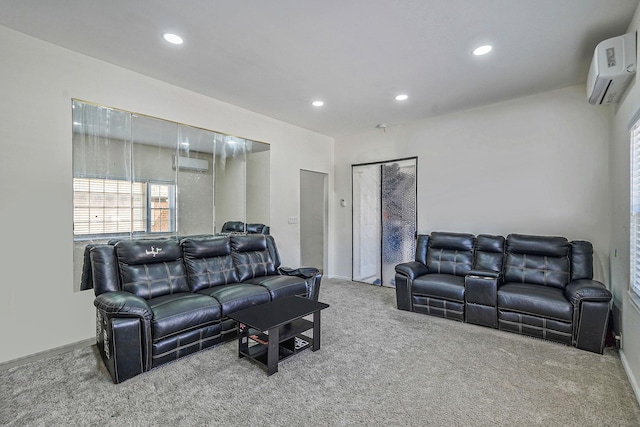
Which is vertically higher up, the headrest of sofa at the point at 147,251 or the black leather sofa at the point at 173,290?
the headrest of sofa at the point at 147,251

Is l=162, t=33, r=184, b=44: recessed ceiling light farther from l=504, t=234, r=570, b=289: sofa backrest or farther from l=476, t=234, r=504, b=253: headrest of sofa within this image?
l=504, t=234, r=570, b=289: sofa backrest

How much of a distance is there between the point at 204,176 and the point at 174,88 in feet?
3.71

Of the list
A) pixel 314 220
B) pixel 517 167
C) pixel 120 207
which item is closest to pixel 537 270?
pixel 517 167

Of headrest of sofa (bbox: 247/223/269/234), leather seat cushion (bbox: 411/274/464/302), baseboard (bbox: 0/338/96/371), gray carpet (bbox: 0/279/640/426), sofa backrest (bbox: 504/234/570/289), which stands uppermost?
headrest of sofa (bbox: 247/223/269/234)

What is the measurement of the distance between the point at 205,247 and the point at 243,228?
1062mm

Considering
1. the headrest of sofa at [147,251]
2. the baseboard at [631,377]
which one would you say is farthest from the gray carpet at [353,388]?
the headrest of sofa at [147,251]

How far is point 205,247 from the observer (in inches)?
144

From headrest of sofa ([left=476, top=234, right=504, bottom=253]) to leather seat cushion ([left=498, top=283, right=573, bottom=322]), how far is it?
1.91 ft

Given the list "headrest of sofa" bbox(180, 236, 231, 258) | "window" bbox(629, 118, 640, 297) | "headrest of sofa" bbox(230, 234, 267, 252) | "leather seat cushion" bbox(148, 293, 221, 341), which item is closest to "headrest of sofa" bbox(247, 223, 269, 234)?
"headrest of sofa" bbox(230, 234, 267, 252)

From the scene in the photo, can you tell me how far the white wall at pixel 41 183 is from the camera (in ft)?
8.82

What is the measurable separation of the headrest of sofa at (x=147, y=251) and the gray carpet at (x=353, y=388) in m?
0.93

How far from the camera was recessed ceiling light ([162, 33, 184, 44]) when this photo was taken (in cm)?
270

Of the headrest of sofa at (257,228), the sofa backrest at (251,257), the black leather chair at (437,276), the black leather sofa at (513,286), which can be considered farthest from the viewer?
the headrest of sofa at (257,228)

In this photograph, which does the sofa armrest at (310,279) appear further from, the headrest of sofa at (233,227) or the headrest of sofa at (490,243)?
the headrest of sofa at (490,243)
